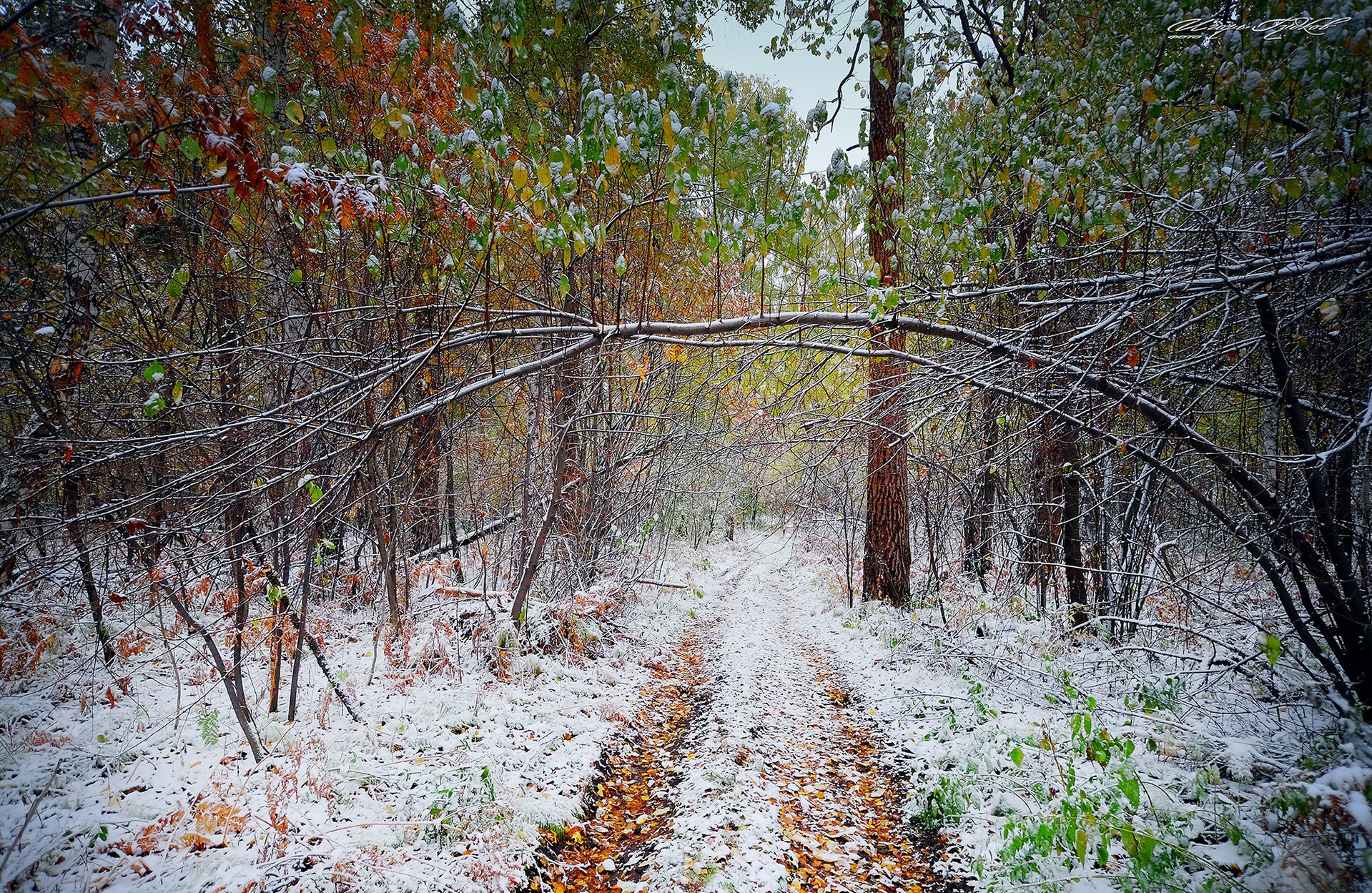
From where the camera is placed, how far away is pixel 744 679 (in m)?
6.50

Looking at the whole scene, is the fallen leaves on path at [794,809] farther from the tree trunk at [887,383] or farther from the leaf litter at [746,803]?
the tree trunk at [887,383]

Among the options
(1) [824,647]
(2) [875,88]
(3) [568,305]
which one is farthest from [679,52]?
(1) [824,647]

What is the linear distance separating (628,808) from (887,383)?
4297mm

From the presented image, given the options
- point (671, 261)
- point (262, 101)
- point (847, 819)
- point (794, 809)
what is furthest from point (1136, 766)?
point (262, 101)

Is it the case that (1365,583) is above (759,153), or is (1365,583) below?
below

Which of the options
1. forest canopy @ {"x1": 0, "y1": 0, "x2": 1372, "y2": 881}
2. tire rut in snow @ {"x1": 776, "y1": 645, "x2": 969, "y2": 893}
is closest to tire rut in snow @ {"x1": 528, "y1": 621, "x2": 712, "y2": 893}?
tire rut in snow @ {"x1": 776, "y1": 645, "x2": 969, "y2": 893}

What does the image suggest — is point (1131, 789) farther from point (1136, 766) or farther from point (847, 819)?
point (847, 819)

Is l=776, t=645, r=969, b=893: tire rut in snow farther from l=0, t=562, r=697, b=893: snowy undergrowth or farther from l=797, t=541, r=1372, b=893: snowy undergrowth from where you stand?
l=0, t=562, r=697, b=893: snowy undergrowth

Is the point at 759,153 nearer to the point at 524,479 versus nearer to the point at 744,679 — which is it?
the point at 524,479

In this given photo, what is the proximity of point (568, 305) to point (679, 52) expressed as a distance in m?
5.39

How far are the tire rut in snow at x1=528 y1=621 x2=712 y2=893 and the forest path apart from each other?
1cm

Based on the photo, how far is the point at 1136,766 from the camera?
3527 millimetres

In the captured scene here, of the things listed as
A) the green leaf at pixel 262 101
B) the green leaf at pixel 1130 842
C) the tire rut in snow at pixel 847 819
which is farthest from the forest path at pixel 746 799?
the green leaf at pixel 262 101

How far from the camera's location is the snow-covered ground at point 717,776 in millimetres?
2904
